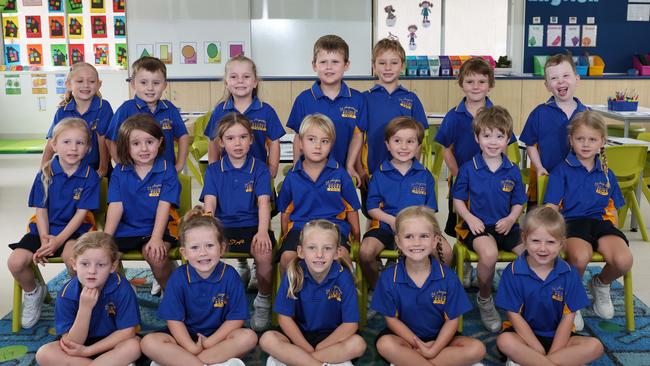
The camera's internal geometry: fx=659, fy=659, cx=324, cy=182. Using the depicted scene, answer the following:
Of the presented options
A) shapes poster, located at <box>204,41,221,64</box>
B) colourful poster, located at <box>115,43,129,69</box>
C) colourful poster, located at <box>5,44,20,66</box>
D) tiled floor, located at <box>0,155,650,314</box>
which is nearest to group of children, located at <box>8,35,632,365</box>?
tiled floor, located at <box>0,155,650,314</box>

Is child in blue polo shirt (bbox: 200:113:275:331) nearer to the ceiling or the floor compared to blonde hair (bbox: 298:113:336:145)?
nearer to the floor

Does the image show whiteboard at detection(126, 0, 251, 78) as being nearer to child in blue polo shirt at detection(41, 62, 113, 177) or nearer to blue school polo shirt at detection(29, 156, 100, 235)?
child in blue polo shirt at detection(41, 62, 113, 177)

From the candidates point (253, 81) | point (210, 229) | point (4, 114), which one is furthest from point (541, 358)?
point (4, 114)

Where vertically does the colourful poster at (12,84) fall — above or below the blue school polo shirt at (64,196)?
above

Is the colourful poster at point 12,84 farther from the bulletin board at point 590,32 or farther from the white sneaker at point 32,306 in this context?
the bulletin board at point 590,32

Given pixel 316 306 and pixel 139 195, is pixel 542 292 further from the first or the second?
pixel 139 195

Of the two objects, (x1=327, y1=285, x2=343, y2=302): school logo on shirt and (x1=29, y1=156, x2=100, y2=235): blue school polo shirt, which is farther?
(x1=29, y1=156, x2=100, y2=235): blue school polo shirt

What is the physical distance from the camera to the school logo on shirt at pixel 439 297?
8.21 ft

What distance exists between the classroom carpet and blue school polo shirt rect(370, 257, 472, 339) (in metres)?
0.25

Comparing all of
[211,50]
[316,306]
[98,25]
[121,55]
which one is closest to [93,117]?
[316,306]

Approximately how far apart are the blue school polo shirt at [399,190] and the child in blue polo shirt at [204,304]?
2.61 ft

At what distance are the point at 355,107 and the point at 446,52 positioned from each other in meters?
5.38

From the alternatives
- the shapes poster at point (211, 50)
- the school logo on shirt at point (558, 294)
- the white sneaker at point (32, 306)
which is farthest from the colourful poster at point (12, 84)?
the school logo on shirt at point (558, 294)

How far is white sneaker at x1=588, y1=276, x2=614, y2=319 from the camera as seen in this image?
2.97 m
